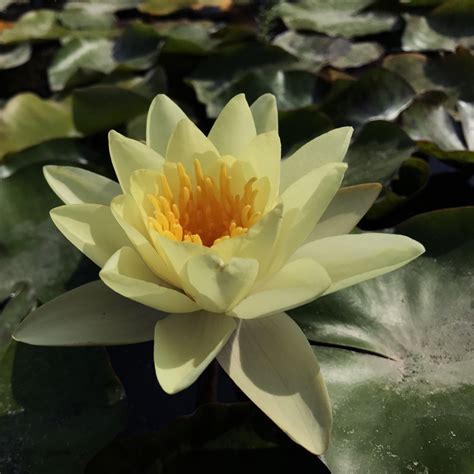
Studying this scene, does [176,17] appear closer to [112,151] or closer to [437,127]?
[437,127]

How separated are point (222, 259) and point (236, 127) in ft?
1.12

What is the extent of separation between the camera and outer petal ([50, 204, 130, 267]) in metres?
0.99

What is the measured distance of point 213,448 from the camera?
3.36 feet

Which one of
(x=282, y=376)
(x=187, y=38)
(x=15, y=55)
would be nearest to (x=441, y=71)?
(x=187, y=38)

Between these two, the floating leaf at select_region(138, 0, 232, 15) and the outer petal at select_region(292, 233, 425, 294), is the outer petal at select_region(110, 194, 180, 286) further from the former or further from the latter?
the floating leaf at select_region(138, 0, 232, 15)

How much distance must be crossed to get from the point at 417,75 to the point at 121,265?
153 cm

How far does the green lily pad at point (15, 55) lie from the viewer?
95.4 inches

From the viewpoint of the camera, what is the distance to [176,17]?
2938mm

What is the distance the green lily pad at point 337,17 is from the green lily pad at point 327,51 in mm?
94

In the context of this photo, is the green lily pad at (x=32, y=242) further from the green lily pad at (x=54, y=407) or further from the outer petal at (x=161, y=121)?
the outer petal at (x=161, y=121)

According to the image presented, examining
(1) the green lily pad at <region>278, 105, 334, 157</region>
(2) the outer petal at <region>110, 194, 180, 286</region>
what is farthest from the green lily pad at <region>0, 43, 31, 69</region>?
(2) the outer petal at <region>110, 194, 180, 286</region>

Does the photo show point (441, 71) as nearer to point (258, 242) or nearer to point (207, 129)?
point (207, 129)

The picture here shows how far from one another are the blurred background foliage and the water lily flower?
0.48 feet

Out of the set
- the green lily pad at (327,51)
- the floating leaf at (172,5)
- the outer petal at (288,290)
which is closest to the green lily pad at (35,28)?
the floating leaf at (172,5)
